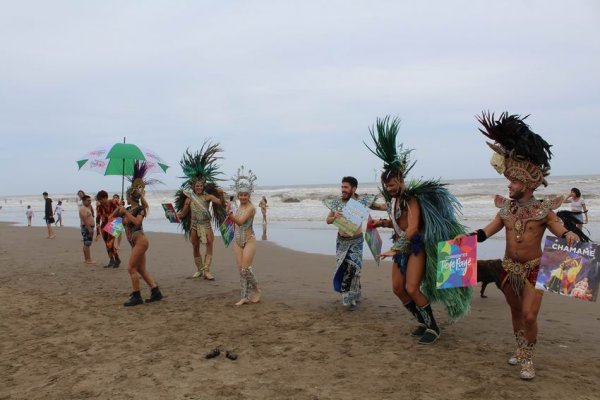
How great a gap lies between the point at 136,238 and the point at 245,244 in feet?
5.19

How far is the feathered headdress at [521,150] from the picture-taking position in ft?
14.1

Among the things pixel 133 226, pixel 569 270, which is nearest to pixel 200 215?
pixel 133 226

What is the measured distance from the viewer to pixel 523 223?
423 cm

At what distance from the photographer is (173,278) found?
9.48m

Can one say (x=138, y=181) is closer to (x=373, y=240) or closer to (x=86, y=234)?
(x=373, y=240)

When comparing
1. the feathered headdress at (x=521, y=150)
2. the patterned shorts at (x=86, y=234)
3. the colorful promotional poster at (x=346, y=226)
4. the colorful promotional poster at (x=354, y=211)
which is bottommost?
the patterned shorts at (x=86, y=234)

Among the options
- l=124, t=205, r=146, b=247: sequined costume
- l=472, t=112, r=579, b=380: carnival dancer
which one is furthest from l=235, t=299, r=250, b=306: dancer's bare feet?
l=472, t=112, r=579, b=380: carnival dancer

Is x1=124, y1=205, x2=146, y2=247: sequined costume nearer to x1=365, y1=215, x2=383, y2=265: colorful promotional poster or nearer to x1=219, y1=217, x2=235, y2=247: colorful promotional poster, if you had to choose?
x1=219, y1=217, x2=235, y2=247: colorful promotional poster

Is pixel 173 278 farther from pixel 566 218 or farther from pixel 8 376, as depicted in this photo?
pixel 566 218

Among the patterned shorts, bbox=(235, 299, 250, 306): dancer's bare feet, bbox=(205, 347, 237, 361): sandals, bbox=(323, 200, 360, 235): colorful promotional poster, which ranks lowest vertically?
bbox=(235, 299, 250, 306): dancer's bare feet

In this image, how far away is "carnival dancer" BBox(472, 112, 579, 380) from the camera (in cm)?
414

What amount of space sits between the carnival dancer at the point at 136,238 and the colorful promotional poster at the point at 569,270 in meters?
5.12

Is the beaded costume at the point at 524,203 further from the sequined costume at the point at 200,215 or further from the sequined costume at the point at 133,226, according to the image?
the sequined costume at the point at 200,215

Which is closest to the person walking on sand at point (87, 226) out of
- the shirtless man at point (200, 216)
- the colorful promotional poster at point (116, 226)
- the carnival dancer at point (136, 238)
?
the shirtless man at point (200, 216)
